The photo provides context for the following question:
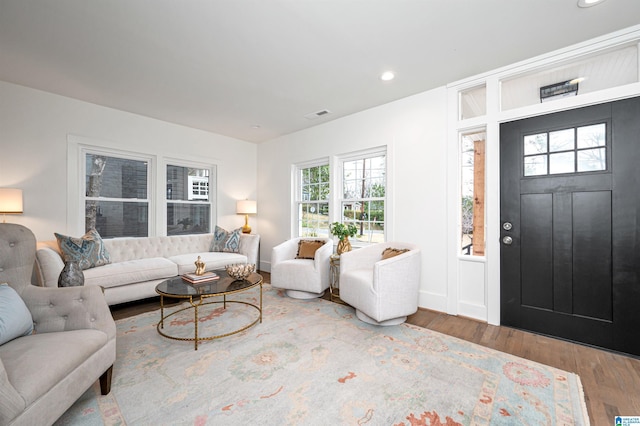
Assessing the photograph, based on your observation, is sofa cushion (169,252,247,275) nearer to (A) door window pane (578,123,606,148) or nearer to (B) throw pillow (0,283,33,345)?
(B) throw pillow (0,283,33,345)

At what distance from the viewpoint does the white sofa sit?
9.23ft

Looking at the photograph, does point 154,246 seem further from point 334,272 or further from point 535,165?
point 535,165

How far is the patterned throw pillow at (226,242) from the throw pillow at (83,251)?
152cm

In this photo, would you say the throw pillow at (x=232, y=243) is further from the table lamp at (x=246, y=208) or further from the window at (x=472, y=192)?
the window at (x=472, y=192)

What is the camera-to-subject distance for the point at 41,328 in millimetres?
1646

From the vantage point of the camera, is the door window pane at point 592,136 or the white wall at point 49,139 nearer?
the door window pane at point 592,136

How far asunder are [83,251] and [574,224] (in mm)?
5067

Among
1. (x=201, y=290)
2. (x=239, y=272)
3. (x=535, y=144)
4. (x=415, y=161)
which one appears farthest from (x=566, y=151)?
(x=201, y=290)

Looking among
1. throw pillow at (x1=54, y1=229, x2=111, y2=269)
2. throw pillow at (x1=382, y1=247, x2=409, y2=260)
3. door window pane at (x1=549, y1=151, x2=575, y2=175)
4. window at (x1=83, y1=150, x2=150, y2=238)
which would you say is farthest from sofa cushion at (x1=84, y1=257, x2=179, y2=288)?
door window pane at (x1=549, y1=151, x2=575, y2=175)

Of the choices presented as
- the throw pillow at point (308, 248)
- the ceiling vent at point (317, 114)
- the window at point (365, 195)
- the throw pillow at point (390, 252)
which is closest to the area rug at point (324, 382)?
the throw pillow at point (390, 252)

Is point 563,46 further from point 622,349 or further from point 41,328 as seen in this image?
point 41,328

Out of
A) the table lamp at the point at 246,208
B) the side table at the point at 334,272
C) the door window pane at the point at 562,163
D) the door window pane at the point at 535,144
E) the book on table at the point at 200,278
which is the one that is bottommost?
the side table at the point at 334,272

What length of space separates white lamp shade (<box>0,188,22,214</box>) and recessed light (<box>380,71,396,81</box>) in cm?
416

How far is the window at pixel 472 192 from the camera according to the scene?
3.04 metres
